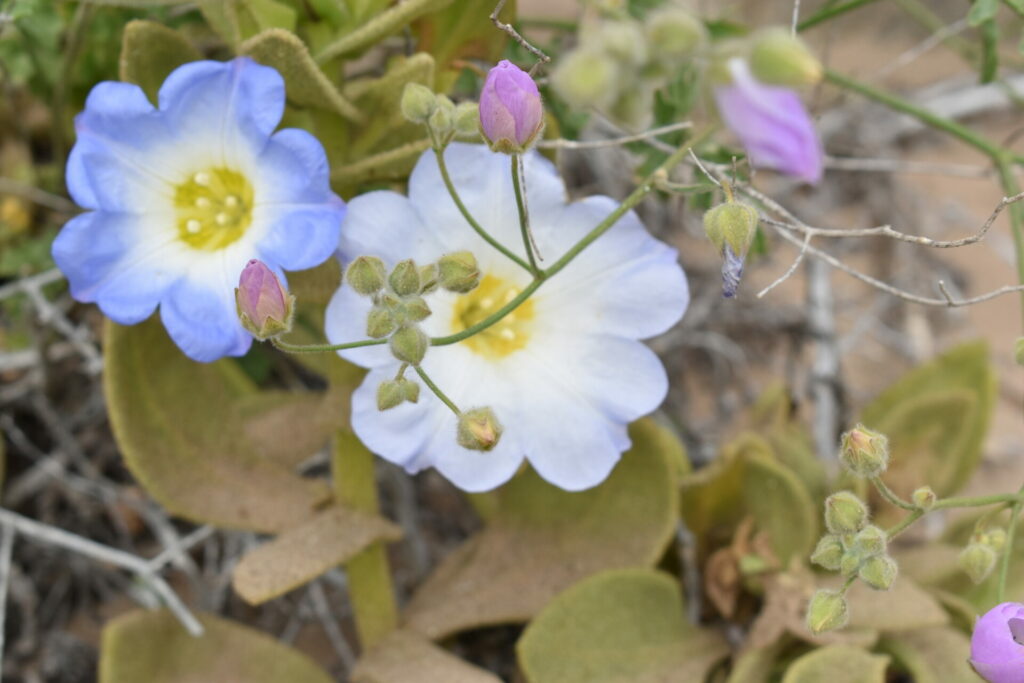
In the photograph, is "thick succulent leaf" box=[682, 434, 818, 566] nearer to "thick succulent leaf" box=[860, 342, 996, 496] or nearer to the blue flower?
"thick succulent leaf" box=[860, 342, 996, 496]

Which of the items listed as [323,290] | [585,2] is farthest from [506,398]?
[585,2]

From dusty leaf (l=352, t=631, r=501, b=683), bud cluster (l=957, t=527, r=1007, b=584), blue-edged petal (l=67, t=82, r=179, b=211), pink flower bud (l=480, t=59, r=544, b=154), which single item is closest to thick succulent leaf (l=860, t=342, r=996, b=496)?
bud cluster (l=957, t=527, r=1007, b=584)

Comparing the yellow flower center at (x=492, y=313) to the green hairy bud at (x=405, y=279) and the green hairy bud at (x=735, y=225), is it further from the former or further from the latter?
the green hairy bud at (x=735, y=225)

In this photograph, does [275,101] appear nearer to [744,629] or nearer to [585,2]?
[585,2]

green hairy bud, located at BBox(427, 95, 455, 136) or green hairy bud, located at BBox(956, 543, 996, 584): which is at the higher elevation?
green hairy bud, located at BBox(427, 95, 455, 136)

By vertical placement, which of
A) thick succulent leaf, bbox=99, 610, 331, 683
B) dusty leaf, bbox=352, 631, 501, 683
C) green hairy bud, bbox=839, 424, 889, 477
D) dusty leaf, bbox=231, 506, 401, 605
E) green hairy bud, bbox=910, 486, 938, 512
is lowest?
thick succulent leaf, bbox=99, 610, 331, 683

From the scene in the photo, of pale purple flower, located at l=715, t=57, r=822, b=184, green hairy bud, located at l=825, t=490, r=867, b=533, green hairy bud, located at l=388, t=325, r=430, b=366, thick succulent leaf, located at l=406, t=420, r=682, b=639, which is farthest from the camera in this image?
thick succulent leaf, located at l=406, t=420, r=682, b=639

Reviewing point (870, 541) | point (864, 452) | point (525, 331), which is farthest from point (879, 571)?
point (525, 331)
